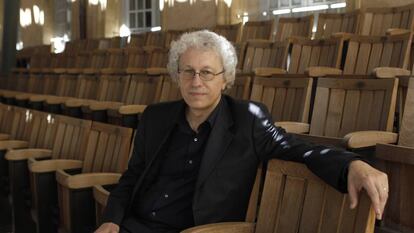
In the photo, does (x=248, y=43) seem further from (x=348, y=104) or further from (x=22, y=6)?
(x=22, y=6)

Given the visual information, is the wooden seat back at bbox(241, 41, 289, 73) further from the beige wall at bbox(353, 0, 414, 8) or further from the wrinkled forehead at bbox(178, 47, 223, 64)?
the wrinkled forehead at bbox(178, 47, 223, 64)

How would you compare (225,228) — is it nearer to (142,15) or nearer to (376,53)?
(376,53)

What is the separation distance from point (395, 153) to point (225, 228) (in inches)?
8.0

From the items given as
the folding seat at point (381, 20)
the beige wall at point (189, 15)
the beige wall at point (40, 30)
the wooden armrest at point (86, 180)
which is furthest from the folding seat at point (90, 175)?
the beige wall at point (40, 30)

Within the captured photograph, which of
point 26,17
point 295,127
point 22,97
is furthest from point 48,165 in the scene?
point 26,17

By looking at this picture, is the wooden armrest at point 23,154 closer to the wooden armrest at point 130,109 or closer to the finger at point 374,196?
the wooden armrest at point 130,109

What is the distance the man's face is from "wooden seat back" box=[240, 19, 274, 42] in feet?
3.43

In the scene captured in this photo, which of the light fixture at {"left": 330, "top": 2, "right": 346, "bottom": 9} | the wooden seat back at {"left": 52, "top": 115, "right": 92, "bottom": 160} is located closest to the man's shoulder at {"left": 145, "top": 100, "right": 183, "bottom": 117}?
the wooden seat back at {"left": 52, "top": 115, "right": 92, "bottom": 160}

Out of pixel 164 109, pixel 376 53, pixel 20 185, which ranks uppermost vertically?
pixel 376 53

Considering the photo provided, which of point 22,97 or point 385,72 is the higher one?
point 385,72

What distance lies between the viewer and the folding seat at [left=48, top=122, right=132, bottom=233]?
2.18 ft

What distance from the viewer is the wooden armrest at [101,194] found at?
0.58 meters

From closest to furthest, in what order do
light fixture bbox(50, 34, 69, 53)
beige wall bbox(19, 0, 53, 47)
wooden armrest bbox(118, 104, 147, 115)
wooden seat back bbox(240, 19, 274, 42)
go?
wooden armrest bbox(118, 104, 147, 115) → wooden seat back bbox(240, 19, 274, 42) → light fixture bbox(50, 34, 69, 53) → beige wall bbox(19, 0, 53, 47)

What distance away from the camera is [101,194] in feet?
1.95
